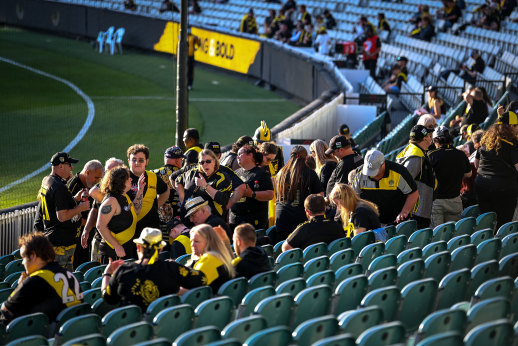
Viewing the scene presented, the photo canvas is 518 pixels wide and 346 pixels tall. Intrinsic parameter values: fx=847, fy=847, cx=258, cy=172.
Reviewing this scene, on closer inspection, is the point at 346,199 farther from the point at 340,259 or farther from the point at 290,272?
the point at 290,272

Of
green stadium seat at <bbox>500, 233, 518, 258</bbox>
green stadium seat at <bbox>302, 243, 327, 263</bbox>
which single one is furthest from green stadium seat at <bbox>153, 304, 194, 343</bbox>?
green stadium seat at <bbox>500, 233, 518, 258</bbox>

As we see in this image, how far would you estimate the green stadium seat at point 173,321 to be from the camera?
19.3 ft

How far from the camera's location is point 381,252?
8.02 m

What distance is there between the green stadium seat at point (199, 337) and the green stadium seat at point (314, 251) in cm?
270

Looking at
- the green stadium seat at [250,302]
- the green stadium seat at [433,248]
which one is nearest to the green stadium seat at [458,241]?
the green stadium seat at [433,248]

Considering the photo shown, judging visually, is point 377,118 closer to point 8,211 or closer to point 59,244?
point 8,211

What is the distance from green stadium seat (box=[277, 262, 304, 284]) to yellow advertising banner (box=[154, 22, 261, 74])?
21.1 meters

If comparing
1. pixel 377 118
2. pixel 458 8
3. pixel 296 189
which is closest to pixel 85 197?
pixel 296 189

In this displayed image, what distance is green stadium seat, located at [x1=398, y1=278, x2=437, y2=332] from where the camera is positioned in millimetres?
6387

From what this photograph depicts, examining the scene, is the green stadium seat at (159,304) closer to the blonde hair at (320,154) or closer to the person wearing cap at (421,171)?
the person wearing cap at (421,171)

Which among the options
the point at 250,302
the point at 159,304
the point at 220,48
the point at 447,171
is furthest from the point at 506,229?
the point at 220,48

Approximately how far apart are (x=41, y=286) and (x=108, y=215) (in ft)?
5.35

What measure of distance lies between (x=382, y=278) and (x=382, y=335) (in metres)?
1.70

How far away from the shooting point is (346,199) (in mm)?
8320
